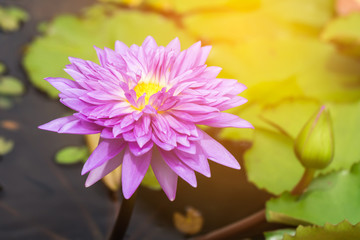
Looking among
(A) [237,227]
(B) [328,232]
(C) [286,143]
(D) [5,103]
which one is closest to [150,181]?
(A) [237,227]

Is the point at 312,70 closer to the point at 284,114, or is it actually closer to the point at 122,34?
the point at 284,114

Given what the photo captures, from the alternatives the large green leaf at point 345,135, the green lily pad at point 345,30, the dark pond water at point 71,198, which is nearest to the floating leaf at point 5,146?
the dark pond water at point 71,198

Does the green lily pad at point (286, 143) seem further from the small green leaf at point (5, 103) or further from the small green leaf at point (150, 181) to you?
the small green leaf at point (5, 103)

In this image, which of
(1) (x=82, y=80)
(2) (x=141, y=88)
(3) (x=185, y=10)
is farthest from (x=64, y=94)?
(3) (x=185, y=10)

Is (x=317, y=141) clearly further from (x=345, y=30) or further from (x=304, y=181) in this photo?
(x=345, y=30)

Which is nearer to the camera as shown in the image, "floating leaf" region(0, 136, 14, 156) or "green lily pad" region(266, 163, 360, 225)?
"green lily pad" region(266, 163, 360, 225)

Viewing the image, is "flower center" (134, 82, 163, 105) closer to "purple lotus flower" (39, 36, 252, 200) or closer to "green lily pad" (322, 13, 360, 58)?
"purple lotus flower" (39, 36, 252, 200)

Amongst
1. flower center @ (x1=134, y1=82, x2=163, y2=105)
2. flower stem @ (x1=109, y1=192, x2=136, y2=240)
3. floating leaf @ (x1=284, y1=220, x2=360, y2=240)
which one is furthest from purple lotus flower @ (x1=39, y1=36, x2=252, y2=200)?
floating leaf @ (x1=284, y1=220, x2=360, y2=240)
